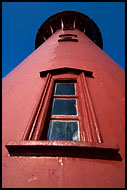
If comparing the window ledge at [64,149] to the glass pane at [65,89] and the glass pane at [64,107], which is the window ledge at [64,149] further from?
the glass pane at [65,89]

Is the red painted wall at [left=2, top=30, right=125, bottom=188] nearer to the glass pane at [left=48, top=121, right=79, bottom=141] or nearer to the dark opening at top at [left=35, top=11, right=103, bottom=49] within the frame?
the glass pane at [left=48, top=121, right=79, bottom=141]

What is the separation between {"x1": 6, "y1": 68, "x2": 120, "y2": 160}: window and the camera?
1.30 metres

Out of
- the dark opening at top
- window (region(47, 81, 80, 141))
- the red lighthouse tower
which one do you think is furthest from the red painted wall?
the dark opening at top

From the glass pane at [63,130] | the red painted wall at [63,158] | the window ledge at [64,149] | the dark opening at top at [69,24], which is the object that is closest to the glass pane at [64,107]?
the glass pane at [63,130]

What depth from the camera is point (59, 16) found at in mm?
8922

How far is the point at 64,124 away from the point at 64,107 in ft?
1.29

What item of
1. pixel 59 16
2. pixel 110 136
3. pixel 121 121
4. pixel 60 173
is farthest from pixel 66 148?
pixel 59 16

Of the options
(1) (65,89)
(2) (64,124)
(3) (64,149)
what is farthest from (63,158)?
(1) (65,89)

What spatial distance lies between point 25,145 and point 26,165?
19 centimetres

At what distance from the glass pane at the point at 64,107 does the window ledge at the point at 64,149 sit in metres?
0.76

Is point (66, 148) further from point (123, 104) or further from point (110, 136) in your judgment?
point (123, 104)

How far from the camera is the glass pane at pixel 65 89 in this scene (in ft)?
8.24

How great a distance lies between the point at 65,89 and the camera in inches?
102

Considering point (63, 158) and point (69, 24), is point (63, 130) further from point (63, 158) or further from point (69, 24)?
point (69, 24)
